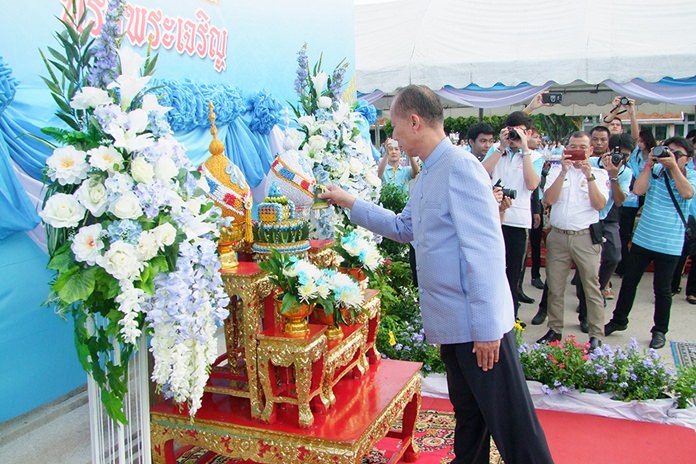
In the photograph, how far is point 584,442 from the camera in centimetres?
314

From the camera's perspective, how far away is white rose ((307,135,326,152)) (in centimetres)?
306

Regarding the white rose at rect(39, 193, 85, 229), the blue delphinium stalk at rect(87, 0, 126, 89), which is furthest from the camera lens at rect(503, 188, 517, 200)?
the white rose at rect(39, 193, 85, 229)

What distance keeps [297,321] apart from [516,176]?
2.86 meters

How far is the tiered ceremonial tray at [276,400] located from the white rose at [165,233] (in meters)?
0.46

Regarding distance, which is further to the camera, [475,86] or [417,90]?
[475,86]

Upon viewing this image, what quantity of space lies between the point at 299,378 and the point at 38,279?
4.28ft

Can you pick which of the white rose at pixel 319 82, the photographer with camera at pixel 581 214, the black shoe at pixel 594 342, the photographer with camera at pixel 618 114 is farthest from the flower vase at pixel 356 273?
the photographer with camera at pixel 618 114

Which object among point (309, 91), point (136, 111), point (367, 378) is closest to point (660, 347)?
point (367, 378)

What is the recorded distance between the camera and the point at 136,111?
5.90 feet

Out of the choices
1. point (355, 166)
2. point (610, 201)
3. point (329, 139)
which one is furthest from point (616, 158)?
point (329, 139)

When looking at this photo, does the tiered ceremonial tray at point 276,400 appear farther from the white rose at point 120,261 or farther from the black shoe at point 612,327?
the black shoe at point 612,327

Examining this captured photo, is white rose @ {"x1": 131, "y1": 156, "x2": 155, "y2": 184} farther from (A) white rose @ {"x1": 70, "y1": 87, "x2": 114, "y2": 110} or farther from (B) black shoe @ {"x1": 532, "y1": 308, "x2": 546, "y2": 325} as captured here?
(B) black shoe @ {"x1": 532, "y1": 308, "x2": 546, "y2": 325}

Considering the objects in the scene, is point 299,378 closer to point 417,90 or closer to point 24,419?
point 417,90

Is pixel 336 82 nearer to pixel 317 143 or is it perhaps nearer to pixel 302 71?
pixel 302 71
